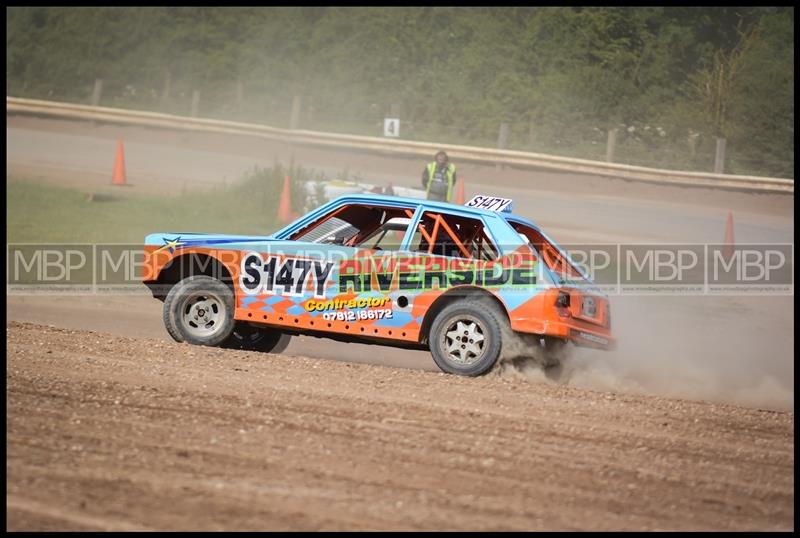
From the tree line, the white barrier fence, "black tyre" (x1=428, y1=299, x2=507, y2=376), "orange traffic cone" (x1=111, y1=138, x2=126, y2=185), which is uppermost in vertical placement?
the tree line

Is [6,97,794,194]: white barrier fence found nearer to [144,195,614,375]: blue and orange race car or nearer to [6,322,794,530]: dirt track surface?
[144,195,614,375]: blue and orange race car

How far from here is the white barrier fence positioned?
28812 millimetres

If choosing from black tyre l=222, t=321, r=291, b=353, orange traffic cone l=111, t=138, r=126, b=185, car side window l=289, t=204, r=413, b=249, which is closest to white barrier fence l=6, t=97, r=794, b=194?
orange traffic cone l=111, t=138, r=126, b=185

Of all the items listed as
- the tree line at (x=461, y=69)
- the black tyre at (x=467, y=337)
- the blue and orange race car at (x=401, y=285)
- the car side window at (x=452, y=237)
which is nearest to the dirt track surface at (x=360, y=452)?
the black tyre at (x=467, y=337)

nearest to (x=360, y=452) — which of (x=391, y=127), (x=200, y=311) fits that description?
(x=200, y=311)

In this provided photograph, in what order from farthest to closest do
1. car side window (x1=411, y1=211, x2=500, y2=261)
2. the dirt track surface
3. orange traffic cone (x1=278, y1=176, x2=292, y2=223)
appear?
orange traffic cone (x1=278, y1=176, x2=292, y2=223) → car side window (x1=411, y1=211, x2=500, y2=261) → the dirt track surface

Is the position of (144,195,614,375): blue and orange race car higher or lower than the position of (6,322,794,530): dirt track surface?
higher

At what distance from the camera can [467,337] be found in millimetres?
8930

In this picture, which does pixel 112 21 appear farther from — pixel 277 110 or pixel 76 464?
pixel 76 464

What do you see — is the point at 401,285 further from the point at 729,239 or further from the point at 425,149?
the point at 425,149

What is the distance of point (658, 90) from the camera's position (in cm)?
3597

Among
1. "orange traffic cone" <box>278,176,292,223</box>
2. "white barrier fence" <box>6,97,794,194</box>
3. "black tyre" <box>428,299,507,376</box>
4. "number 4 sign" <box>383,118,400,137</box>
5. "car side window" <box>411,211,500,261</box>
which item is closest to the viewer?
"black tyre" <box>428,299,507,376</box>

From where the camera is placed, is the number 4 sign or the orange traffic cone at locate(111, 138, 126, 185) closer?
the orange traffic cone at locate(111, 138, 126, 185)

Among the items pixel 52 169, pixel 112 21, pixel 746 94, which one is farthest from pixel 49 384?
pixel 112 21
